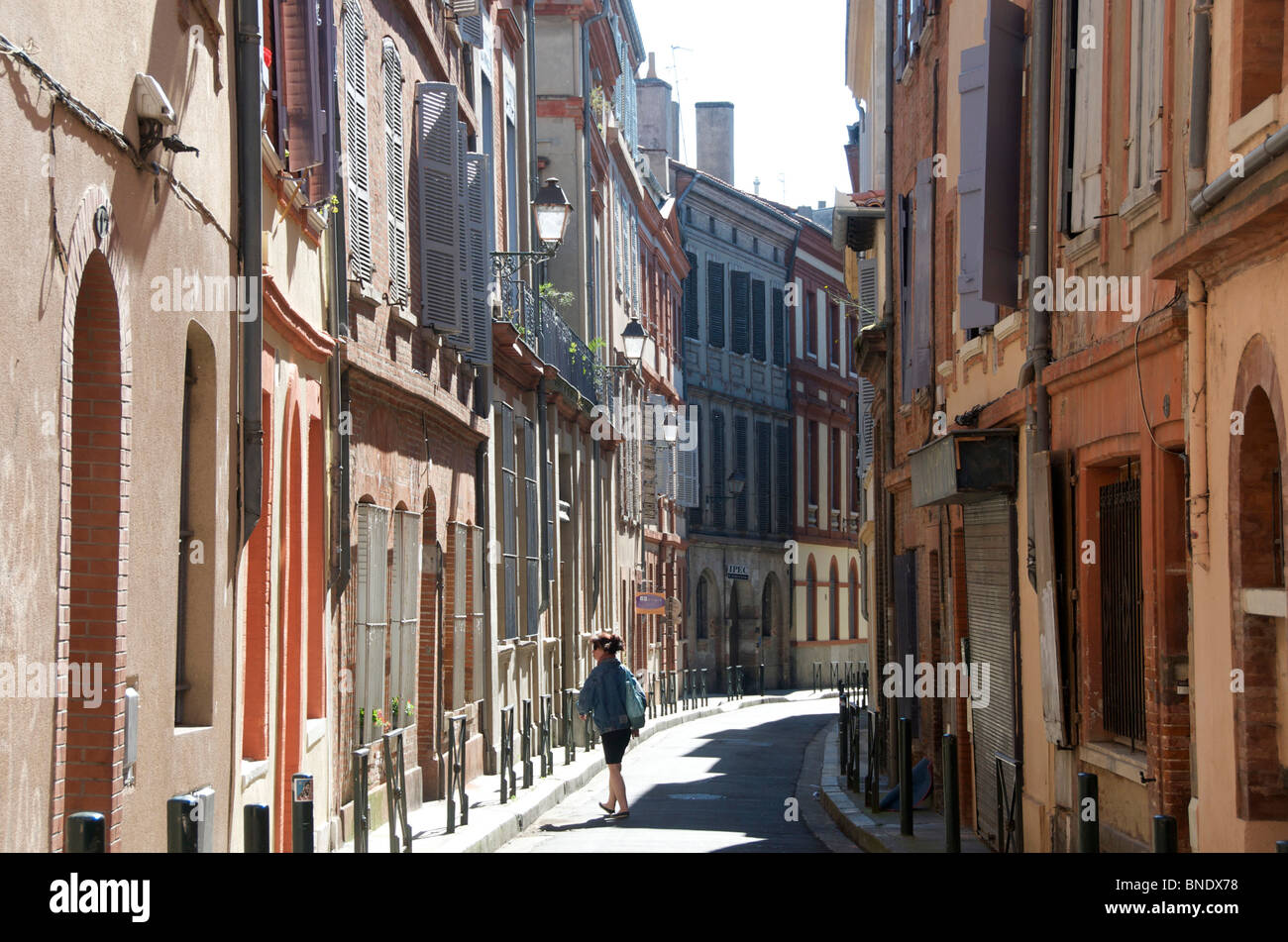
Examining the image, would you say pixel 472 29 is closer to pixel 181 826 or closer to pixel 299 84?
pixel 299 84

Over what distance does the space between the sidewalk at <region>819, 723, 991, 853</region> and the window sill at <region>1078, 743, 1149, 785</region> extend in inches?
51.6

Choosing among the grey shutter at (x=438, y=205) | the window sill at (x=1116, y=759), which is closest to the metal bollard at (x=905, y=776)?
the window sill at (x=1116, y=759)

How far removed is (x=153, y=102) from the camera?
758 cm

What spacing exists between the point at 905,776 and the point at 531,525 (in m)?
10.1

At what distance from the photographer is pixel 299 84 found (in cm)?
1098

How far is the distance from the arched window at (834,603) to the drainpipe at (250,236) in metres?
41.2

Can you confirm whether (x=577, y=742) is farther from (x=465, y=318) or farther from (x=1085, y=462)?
(x=1085, y=462)

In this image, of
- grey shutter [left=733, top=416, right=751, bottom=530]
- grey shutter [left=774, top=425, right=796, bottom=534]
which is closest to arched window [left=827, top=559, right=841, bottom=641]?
grey shutter [left=774, top=425, right=796, bottom=534]

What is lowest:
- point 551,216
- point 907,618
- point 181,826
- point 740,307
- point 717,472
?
point 181,826

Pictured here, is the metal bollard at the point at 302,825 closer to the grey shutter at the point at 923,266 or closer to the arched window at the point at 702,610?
the grey shutter at the point at 923,266

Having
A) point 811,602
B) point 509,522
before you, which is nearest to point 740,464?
point 811,602

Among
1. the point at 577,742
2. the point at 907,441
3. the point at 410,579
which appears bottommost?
the point at 577,742
